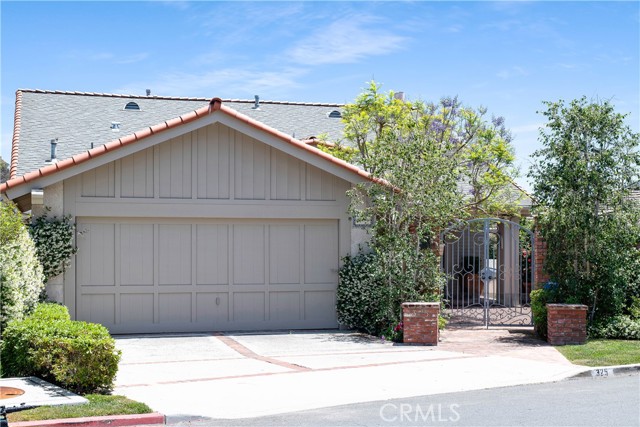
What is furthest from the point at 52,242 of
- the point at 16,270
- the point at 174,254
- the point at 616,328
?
the point at 616,328

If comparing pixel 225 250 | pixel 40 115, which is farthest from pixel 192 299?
pixel 40 115

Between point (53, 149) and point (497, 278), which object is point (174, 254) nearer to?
point (53, 149)

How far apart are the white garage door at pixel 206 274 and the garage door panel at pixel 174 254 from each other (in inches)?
0.8

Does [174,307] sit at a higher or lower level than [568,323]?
higher

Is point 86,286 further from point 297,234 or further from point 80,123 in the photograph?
point 80,123

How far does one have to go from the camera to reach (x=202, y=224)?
51.7ft

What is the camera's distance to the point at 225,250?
15.9 meters

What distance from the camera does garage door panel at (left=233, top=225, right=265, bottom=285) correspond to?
629 inches

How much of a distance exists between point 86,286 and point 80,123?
7.85 m

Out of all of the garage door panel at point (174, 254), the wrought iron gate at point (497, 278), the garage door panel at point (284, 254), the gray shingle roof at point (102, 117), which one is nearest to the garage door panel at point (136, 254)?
the garage door panel at point (174, 254)

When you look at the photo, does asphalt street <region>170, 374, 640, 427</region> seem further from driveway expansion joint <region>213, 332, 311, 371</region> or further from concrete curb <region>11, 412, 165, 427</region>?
driveway expansion joint <region>213, 332, 311, 371</region>

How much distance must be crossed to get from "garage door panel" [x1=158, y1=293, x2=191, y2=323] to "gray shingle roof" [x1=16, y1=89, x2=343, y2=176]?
5.61m

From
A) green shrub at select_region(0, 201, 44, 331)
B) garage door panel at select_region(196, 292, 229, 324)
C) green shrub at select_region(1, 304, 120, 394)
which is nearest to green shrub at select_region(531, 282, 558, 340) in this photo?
garage door panel at select_region(196, 292, 229, 324)

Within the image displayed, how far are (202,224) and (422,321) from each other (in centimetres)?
469
